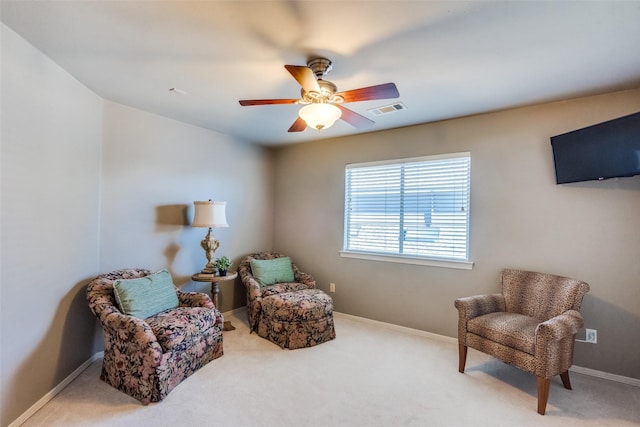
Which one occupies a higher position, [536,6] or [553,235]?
[536,6]

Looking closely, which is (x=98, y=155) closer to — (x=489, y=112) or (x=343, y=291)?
(x=343, y=291)

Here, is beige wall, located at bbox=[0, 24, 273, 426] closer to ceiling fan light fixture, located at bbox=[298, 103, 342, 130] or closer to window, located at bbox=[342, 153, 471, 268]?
window, located at bbox=[342, 153, 471, 268]

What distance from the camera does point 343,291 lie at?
4133mm

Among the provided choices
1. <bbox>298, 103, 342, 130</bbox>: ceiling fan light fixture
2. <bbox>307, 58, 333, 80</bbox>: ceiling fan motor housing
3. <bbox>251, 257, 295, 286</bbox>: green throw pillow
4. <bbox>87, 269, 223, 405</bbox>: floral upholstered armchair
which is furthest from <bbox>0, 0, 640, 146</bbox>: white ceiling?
<bbox>251, 257, 295, 286</bbox>: green throw pillow

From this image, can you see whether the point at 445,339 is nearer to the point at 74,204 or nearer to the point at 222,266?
the point at 222,266

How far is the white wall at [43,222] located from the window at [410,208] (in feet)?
9.35

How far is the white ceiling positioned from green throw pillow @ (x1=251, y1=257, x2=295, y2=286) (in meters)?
2.00

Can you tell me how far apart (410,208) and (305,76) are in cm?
233

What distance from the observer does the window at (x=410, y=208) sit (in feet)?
11.0

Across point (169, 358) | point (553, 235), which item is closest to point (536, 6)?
point (553, 235)

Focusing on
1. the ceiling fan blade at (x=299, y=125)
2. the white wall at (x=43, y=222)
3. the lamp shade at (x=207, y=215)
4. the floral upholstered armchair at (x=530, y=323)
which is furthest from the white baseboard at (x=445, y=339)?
the white wall at (x=43, y=222)

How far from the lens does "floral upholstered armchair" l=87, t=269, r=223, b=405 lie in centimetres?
218

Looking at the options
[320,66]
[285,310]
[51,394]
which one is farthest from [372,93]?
[51,394]

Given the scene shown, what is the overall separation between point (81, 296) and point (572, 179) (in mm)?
4297
